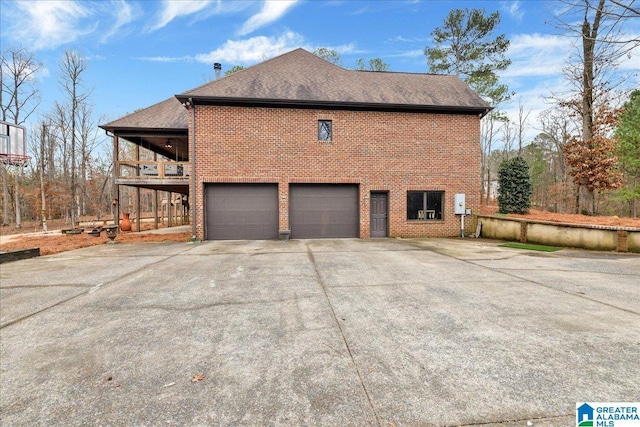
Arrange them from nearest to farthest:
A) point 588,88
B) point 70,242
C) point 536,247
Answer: point 536,247
point 70,242
point 588,88

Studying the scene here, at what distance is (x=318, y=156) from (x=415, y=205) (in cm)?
482

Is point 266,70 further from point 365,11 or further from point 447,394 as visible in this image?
point 447,394

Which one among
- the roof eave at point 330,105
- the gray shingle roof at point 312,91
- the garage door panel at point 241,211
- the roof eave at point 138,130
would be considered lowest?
the garage door panel at point 241,211

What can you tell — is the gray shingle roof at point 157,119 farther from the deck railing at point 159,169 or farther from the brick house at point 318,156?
the deck railing at point 159,169

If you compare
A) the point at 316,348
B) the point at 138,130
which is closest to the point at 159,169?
the point at 138,130

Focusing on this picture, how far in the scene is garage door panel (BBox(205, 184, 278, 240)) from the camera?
11.2m

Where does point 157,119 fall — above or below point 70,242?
above

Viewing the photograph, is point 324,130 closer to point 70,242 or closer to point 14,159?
point 70,242

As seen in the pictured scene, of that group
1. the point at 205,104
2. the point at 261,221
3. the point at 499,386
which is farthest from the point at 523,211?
the point at 205,104

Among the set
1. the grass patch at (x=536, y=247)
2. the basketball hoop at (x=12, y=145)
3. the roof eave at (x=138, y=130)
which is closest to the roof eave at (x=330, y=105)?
the roof eave at (x=138, y=130)

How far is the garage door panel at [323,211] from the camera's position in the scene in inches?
454

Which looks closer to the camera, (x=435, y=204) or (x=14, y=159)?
(x=14, y=159)

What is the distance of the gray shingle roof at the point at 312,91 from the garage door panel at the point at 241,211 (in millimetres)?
3531

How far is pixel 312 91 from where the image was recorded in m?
11.7
